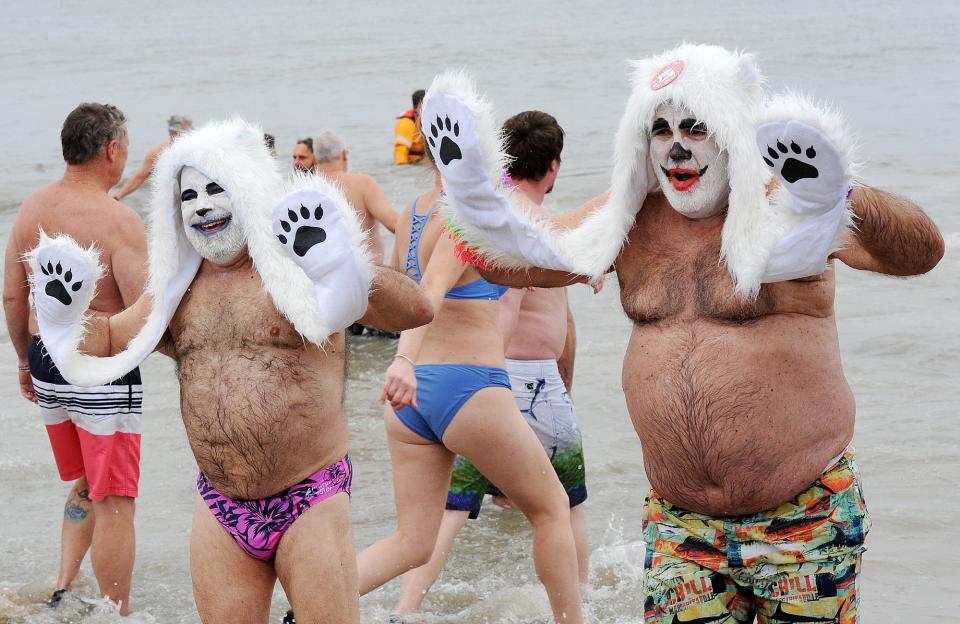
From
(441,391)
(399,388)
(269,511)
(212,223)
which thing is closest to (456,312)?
(441,391)

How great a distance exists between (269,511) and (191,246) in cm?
93

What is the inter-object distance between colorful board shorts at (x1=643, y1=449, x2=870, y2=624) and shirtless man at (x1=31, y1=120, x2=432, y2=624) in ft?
3.33

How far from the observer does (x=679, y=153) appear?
3.45 metres

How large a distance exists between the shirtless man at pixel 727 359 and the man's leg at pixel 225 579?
1.22m

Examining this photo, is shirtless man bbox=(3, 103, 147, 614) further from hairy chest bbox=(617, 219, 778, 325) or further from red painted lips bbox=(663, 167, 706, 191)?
red painted lips bbox=(663, 167, 706, 191)

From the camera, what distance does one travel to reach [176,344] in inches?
161

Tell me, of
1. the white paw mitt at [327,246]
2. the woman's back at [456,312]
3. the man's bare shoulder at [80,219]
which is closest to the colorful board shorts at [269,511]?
the white paw mitt at [327,246]

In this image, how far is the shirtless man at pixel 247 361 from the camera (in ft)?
12.4

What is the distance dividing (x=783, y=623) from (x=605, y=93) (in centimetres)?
2692

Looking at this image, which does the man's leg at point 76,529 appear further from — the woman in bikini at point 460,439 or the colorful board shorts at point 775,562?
the colorful board shorts at point 775,562

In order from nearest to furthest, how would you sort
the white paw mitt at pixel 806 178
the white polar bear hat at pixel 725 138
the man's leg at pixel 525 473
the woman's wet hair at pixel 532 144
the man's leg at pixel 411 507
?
the white paw mitt at pixel 806 178
the white polar bear hat at pixel 725 138
the man's leg at pixel 525 473
the man's leg at pixel 411 507
the woman's wet hair at pixel 532 144

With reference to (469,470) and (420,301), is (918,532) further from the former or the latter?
(420,301)

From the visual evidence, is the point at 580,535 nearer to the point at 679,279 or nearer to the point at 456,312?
the point at 456,312

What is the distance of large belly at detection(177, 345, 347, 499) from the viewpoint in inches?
151
